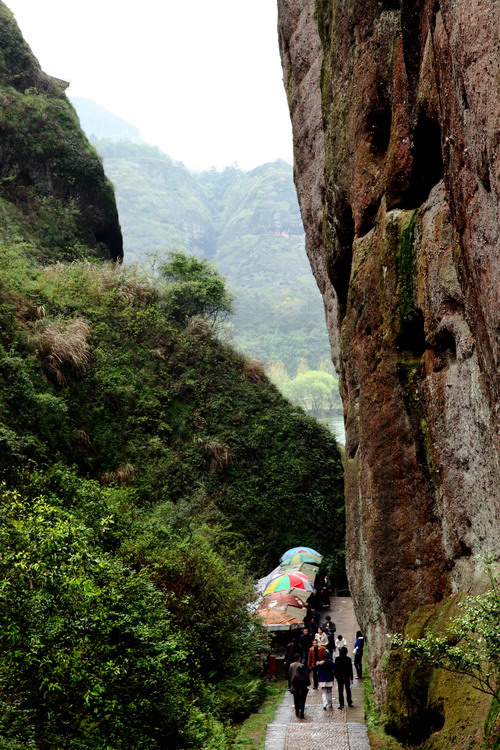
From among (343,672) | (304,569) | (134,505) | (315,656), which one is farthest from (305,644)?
(134,505)

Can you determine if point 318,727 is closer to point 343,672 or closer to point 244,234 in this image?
point 343,672

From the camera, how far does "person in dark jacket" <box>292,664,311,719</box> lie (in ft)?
36.1

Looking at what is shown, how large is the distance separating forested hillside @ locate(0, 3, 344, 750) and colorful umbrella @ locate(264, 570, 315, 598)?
1.17m

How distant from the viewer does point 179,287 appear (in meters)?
26.2

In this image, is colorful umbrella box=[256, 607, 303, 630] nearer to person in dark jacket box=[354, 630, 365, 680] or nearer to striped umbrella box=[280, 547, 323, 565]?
person in dark jacket box=[354, 630, 365, 680]

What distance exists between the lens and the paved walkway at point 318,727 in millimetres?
9578

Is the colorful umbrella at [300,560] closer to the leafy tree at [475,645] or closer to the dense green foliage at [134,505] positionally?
the dense green foliage at [134,505]

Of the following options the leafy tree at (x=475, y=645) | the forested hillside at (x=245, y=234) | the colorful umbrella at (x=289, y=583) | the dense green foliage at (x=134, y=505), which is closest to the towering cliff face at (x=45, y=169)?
the dense green foliage at (x=134, y=505)

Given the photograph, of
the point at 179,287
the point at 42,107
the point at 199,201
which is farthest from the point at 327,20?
the point at 199,201

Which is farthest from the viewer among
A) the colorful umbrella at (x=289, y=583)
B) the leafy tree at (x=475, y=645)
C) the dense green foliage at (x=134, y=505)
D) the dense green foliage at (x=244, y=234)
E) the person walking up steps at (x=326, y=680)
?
the dense green foliage at (x=244, y=234)

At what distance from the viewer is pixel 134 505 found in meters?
15.8

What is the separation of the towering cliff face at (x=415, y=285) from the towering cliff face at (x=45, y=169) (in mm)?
16529

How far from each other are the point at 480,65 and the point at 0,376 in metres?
13.6

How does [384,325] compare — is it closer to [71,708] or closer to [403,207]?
[403,207]
